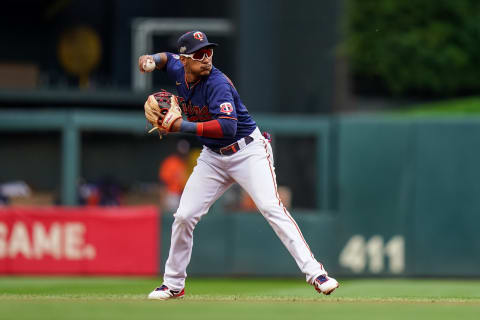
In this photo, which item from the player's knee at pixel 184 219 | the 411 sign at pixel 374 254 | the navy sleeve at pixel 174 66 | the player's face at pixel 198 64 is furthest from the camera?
the 411 sign at pixel 374 254

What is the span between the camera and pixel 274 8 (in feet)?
54.6

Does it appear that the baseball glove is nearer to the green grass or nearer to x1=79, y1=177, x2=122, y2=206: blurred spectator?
the green grass

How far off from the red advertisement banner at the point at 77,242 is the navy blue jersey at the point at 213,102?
17.4ft

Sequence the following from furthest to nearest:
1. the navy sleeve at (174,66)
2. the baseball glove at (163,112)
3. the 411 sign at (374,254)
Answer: the 411 sign at (374,254) → the navy sleeve at (174,66) → the baseball glove at (163,112)

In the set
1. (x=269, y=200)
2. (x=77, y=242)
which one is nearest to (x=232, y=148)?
(x=269, y=200)

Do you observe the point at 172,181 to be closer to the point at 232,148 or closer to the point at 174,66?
the point at 174,66

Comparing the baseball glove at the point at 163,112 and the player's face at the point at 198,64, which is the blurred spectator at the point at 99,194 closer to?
the baseball glove at the point at 163,112

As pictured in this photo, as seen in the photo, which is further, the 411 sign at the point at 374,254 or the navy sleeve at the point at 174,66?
the 411 sign at the point at 374,254

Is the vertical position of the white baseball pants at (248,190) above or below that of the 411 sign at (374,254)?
above

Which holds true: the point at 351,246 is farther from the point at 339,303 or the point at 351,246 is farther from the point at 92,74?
the point at 92,74

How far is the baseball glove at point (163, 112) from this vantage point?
6793 mm

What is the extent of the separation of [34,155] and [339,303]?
10.3 meters

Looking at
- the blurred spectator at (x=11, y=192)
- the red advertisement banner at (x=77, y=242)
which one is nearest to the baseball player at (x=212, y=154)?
the red advertisement banner at (x=77, y=242)

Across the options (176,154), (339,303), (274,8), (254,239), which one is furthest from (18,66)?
(339,303)
